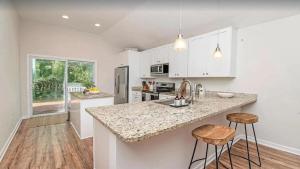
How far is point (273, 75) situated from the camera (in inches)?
99.9

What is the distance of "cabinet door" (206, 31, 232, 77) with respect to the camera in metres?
2.79

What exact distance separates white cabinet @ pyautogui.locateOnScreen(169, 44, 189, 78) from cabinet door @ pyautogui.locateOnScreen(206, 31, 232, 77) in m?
0.64

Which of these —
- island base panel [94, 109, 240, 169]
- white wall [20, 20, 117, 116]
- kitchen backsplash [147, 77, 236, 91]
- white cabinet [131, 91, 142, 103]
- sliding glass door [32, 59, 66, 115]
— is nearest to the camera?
island base panel [94, 109, 240, 169]

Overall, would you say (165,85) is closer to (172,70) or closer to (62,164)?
(172,70)

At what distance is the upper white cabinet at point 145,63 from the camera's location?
15.3ft

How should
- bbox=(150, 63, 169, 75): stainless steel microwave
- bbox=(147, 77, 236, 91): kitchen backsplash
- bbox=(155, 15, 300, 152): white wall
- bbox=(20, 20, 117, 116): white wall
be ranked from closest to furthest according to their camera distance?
bbox=(155, 15, 300, 152): white wall
bbox=(147, 77, 236, 91): kitchen backsplash
bbox=(150, 63, 169, 75): stainless steel microwave
bbox=(20, 20, 117, 116): white wall

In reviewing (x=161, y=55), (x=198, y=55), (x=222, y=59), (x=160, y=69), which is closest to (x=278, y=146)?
(x=222, y=59)

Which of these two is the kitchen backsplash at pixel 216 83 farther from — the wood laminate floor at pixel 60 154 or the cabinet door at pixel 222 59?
the wood laminate floor at pixel 60 154

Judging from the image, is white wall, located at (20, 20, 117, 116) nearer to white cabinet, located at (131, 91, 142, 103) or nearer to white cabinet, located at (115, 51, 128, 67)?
white cabinet, located at (115, 51, 128, 67)

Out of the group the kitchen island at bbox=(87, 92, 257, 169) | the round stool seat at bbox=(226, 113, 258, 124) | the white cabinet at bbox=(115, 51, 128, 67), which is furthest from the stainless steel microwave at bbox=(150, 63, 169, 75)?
the kitchen island at bbox=(87, 92, 257, 169)

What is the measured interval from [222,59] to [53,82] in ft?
15.9

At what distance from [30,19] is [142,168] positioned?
16.2 ft

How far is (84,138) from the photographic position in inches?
111

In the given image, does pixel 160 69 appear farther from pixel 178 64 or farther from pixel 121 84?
pixel 121 84
